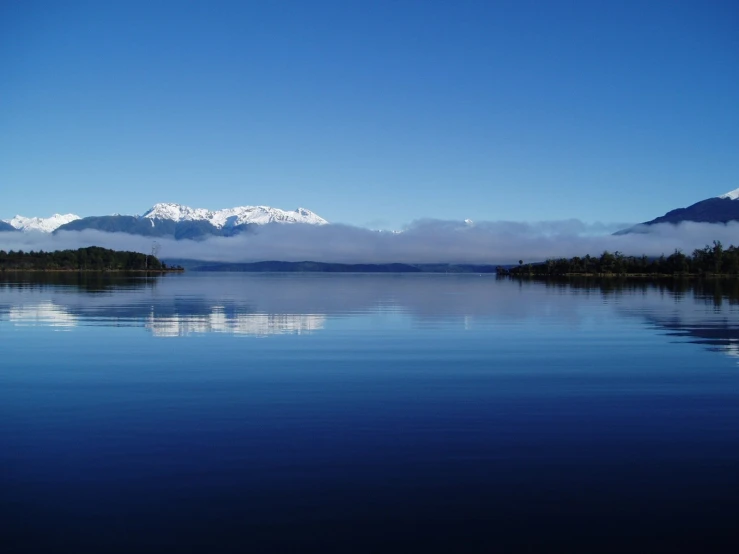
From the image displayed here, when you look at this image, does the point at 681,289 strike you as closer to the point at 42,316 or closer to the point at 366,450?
the point at 42,316

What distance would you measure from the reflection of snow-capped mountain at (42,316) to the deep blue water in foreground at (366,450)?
42.7 ft

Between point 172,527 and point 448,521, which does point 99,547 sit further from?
point 448,521

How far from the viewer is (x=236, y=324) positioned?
42.7m

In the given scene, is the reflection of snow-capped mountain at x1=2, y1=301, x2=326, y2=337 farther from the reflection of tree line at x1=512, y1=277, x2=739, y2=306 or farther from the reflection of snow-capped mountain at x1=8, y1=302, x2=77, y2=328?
the reflection of tree line at x1=512, y1=277, x2=739, y2=306

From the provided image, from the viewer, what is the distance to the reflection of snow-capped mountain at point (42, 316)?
41.2 metres

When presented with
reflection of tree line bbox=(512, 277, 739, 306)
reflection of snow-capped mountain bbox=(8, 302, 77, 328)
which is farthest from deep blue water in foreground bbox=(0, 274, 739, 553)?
reflection of tree line bbox=(512, 277, 739, 306)

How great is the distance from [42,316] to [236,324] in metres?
16.0

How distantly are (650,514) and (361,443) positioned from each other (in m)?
6.41

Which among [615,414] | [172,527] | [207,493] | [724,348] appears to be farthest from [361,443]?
[724,348]

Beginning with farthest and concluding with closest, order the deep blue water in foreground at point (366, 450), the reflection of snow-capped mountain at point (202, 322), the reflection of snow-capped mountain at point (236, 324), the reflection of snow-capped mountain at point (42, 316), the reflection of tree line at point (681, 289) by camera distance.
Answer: the reflection of tree line at point (681, 289) < the reflection of snow-capped mountain at point (42, 316) < the reflection of snow-capped mountain at point (202, 322) < the reflection of snow-capped mountain at point (236, 324) < the deep blue water in foreground at point (366, 450)

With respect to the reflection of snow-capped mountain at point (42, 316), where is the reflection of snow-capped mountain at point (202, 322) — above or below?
below

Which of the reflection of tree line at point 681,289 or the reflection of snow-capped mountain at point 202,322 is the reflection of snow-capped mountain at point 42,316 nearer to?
the reflection of snow-capped mountain at point 202,322

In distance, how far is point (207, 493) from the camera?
11641 mm

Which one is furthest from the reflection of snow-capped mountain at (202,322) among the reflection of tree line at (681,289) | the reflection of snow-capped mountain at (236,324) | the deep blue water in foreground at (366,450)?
the reflection of tree line at (681,289)
